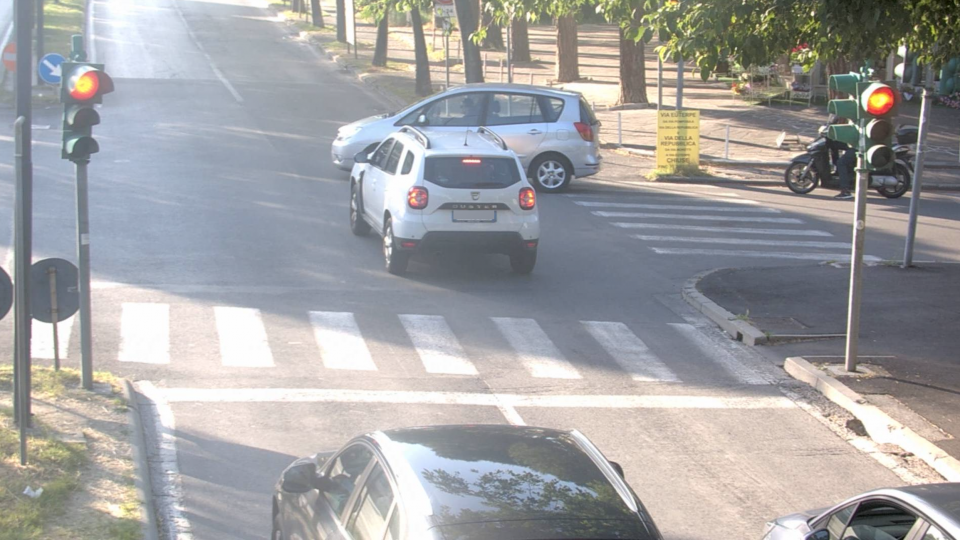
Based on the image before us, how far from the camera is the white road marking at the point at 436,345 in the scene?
36.1 feet

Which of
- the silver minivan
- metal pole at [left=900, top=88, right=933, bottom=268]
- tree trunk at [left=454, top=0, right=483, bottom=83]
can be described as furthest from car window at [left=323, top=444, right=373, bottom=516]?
tree trunk at [left=454, top=0, right=483, bottom=83]

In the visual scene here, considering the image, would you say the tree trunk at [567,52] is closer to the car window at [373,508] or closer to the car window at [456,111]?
the car window at [456,111]

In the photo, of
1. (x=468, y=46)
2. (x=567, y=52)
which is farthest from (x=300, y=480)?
(x=567, y=52)

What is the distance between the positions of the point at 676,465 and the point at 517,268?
6733mm

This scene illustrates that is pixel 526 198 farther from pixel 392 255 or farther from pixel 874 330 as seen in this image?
pixel 874 330

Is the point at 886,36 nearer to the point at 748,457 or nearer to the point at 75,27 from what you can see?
the point at 748,457

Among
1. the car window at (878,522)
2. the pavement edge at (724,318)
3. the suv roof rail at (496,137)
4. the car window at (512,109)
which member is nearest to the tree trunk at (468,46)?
the car window at (512,109)

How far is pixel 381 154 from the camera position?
52.4ft

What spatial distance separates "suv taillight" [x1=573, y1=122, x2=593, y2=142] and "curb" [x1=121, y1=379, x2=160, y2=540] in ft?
42.5

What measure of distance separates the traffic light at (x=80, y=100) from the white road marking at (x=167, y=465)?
2.24m

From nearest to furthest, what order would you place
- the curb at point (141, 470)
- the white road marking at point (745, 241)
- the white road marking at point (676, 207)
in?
the curb at point (141, 470)
the white road marking at point (745, 241)
the white road marking at point (676, 207)

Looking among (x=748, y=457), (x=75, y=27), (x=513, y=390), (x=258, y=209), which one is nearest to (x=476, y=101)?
(x=258, y=209)

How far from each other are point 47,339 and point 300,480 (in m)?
7.08

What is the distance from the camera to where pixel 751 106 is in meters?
33.8
